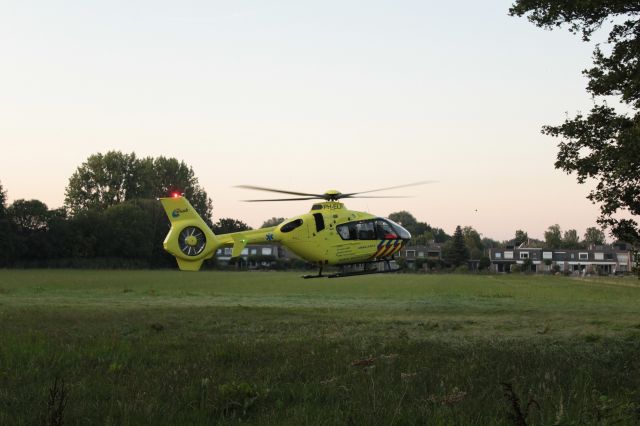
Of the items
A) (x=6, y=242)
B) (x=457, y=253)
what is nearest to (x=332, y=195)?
(x=6, y=242)

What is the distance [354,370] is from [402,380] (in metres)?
1.52

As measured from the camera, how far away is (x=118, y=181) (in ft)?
530

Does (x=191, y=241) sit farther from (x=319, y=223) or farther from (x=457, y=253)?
(x=457, y=253)

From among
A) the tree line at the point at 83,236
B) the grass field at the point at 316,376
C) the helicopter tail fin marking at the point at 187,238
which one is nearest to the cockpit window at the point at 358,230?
the helicopter tail fin marking at the point at 187,238

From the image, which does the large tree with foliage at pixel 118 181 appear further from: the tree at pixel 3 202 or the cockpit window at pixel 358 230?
the cockpit window at pixel 358 230

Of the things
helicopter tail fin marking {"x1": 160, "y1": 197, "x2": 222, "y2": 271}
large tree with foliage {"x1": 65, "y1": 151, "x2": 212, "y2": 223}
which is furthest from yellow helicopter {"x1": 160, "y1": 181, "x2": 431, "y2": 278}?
large tree with foliage {"x1": 65, "y1": 151, "x2": 212, "y2": 223}

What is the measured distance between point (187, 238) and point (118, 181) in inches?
5539

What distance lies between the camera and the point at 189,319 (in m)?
27.4

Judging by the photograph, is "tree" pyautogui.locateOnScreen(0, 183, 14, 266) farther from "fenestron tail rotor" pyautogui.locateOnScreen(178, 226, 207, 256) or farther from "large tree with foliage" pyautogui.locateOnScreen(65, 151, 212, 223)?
"fenestron tail rotor" pyautogui.locateOnScreen(178, 226, 207, 256)

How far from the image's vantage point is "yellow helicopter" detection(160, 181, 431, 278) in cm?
2789

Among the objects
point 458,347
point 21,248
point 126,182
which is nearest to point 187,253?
point 458,347

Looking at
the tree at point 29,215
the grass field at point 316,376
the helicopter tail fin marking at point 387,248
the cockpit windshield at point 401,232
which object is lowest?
the grass field at point 316,376

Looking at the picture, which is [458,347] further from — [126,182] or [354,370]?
[126,182]

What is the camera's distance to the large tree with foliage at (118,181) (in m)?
160
